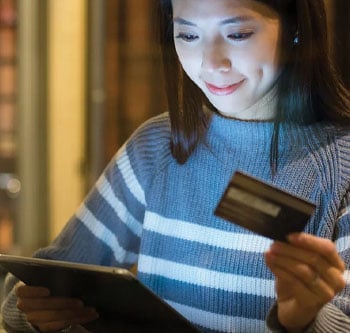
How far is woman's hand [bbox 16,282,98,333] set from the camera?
2.28ft

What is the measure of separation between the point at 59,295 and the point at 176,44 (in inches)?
9.9

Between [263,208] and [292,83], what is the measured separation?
19 cm

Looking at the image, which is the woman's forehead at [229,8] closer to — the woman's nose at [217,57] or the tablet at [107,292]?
the woman's nose at [217,57]

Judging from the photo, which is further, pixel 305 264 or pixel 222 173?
pixel 222 173

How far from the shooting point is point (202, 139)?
0.73m

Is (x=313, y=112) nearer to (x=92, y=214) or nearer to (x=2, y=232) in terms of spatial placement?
(x=92, y=214)

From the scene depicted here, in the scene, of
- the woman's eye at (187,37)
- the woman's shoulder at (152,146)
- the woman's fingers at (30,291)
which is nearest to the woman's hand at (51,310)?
the woman's fingers at (30,291)

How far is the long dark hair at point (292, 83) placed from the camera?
64 cm

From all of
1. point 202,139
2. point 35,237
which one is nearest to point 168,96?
point 202,139

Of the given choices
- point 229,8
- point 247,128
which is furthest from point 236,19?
point 247,128

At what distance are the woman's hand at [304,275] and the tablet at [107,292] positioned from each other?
0.33ft

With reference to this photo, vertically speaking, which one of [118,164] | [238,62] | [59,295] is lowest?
[59,295]

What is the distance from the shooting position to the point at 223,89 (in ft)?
2.13

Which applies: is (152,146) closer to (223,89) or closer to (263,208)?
(223,89)
